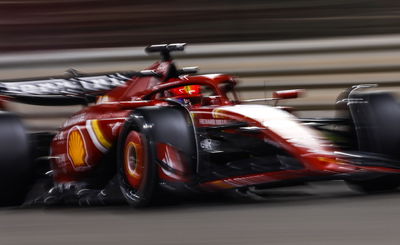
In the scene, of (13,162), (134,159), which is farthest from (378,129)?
(13,162)

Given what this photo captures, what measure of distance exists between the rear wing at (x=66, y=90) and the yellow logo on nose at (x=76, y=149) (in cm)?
60

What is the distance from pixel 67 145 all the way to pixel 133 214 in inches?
52.4

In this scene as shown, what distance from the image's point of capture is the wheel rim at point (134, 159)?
7.32 metres

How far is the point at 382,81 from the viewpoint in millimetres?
10391

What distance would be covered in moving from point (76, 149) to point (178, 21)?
285 cm

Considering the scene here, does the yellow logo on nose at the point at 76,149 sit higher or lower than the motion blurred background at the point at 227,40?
lower

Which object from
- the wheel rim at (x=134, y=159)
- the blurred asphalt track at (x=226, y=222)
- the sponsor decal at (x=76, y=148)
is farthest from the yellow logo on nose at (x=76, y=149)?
the wheel rim at (x=134, y=159)

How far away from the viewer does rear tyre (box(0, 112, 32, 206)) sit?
7.79 m

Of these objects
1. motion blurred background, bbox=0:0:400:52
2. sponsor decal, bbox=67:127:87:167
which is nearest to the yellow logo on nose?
sponsor decal, bbox=67:127:87:167

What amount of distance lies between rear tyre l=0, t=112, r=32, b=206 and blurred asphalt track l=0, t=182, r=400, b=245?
0.18 metres

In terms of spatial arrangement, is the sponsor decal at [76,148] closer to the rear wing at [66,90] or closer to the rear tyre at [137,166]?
the rear tyre at [137,166]

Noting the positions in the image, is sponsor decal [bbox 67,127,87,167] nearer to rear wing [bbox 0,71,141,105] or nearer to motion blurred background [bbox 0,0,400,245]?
rear wing [bbox 0,71,141,105]

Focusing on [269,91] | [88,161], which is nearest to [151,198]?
[88,161]

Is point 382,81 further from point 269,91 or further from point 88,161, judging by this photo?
point 88,161
